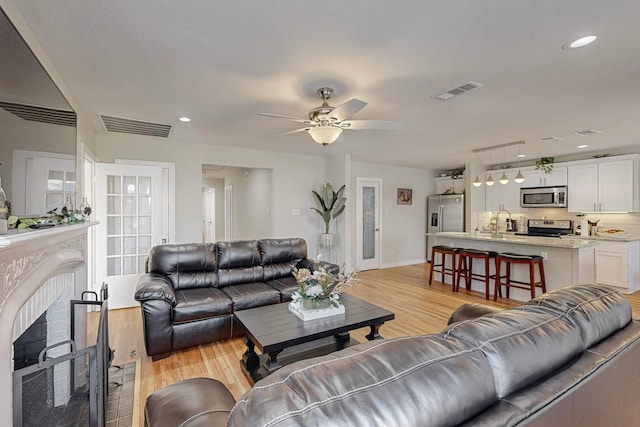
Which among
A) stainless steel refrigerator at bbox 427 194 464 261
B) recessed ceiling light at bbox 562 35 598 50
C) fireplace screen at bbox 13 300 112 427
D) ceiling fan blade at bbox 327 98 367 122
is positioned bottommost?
fireplace screen at bbox 13 300 112 427

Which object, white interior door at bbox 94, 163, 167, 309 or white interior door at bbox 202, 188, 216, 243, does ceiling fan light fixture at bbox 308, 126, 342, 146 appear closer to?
white interior door at bbox 94, 163, 167, 309

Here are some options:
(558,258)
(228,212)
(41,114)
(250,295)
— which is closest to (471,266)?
(558,258)

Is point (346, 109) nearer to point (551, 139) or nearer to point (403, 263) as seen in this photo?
point (551, 139)

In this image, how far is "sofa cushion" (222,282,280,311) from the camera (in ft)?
10.6

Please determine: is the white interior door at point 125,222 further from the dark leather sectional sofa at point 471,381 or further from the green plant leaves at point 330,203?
the dark leather sectional sofa at point 471,381

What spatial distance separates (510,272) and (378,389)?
199 inches

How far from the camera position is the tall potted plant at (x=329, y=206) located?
5.90m

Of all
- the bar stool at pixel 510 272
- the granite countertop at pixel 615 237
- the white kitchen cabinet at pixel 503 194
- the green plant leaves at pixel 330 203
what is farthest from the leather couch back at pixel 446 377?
the white kitchen cabinet at pixel 503 194

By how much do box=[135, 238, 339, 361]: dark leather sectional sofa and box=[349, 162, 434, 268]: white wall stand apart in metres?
3.03

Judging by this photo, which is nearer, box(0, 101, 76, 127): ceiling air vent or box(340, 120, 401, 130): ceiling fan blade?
box(0, 101, 76, 127): ceiling air vent

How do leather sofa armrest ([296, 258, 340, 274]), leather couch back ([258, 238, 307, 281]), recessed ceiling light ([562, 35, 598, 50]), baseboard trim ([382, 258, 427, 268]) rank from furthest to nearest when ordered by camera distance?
baseboard trim ([382, 258, 427, 268]), leather couch back ([258, 238, 307, 281]), leather sofa armrest ([296, 258, 340, 274]), recessed ceiling light ([562, 35, 598, 50])

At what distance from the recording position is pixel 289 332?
229 centimetres

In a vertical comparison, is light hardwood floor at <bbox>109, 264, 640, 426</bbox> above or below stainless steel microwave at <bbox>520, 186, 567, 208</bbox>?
A: below

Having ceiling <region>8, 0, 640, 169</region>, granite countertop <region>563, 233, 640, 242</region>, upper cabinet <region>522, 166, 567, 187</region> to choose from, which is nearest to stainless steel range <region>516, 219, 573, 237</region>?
granite countertop <region>563, 233, 640, 242</region>
